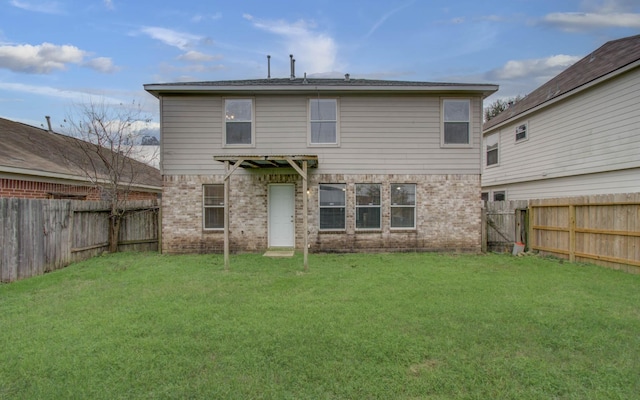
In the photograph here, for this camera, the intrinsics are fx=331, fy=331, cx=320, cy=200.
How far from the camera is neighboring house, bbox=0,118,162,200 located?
8594 millimetres

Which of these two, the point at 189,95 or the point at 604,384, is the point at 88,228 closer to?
the point at 189,95

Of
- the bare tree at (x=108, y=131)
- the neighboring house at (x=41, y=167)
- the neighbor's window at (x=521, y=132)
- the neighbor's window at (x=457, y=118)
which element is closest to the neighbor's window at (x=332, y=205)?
the neighbor's window at (x=457, y=118)

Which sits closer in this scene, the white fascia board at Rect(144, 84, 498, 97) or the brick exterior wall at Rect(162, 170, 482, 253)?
the white fascia board at Rect(144, 84, 498, 97)

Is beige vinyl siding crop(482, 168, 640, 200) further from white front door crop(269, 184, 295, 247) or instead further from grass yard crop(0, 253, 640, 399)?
white front door crop(269, 184, 295, 247)

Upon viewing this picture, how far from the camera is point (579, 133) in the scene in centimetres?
1064

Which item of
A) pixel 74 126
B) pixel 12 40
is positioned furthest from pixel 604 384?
pixel 12 40

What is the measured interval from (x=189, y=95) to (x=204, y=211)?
354 centimetres

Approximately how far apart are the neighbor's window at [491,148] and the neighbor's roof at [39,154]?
51.7 ft

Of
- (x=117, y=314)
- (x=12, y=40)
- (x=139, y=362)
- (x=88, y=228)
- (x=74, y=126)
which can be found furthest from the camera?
(x=12, y=40)

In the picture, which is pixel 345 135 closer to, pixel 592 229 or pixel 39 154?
pixel 592 229

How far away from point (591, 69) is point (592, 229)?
6.05 metres

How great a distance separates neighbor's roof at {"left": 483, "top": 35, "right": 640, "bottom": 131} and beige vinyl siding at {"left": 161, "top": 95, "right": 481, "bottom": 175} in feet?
11.1

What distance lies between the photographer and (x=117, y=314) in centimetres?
458

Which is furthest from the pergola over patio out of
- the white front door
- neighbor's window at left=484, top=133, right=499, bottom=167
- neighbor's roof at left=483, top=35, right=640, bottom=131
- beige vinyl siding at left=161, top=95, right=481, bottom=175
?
neighbor's window at left=484, top=133, right=499, bottom=167
